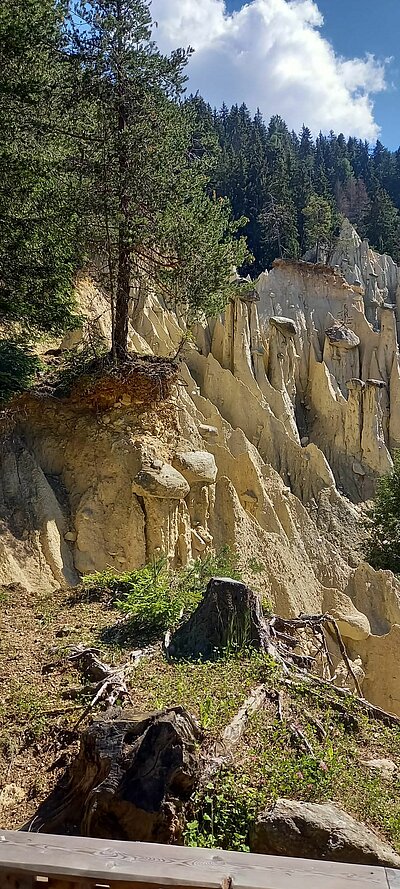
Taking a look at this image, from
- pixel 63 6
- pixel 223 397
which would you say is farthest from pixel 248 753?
pixel 223 397

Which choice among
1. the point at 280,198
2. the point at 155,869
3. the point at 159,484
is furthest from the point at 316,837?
the point at 280,198

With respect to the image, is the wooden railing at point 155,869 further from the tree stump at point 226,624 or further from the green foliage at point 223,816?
the tree stump at point 226,624

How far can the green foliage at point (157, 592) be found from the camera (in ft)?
18.6

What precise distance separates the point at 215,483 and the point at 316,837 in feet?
31.3

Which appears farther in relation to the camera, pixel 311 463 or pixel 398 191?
pixel 398 191

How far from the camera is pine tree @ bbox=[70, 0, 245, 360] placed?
10562 mm

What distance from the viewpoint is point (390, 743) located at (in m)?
4.23

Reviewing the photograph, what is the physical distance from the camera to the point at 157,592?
20.3 feet

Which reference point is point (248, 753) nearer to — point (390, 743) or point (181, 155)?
point (390, 743)

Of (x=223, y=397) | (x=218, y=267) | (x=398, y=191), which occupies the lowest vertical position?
(x=223, y=397)

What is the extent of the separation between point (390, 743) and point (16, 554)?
5.98 m

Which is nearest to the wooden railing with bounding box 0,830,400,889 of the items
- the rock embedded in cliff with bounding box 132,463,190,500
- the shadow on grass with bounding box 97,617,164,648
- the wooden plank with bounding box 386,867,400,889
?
the wooden plank with bounding box 386,867,400,889

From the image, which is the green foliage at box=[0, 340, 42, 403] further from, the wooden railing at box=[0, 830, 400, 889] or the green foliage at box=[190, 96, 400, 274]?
the green foliage at box=[190, 96, 400, 274]

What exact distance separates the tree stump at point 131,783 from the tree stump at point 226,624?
5.19 ft
